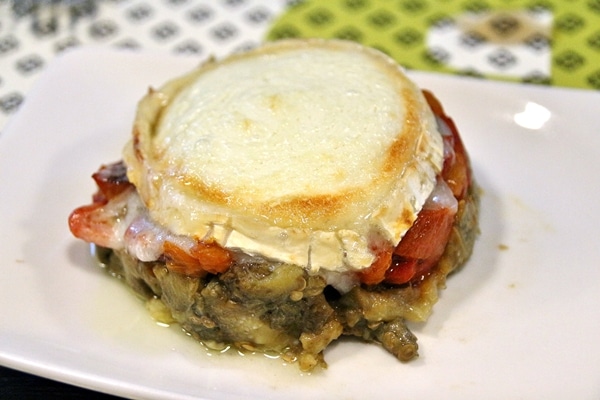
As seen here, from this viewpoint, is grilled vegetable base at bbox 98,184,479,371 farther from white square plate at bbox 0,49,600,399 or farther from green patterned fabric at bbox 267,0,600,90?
green patterned fabric at bbox 267,0,600,90

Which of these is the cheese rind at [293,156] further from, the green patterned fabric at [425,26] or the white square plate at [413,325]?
the green patterned fabric at [425,26]

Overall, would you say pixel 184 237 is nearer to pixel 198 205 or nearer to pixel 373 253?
pixel 198 205

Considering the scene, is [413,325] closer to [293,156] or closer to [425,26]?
[293,156]

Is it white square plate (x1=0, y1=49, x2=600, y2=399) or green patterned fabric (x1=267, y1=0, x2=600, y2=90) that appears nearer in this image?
white square plate (x1=0, y1=49, x2=600, y2=399)

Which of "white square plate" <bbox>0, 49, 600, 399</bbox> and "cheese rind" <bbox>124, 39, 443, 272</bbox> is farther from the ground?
"cheese rind" <bbox>124, 39, 443, 272</bbox>

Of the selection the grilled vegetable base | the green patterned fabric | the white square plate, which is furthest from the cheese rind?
the green patterned fabric

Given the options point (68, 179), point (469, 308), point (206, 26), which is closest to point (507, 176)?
point (469, 308)
